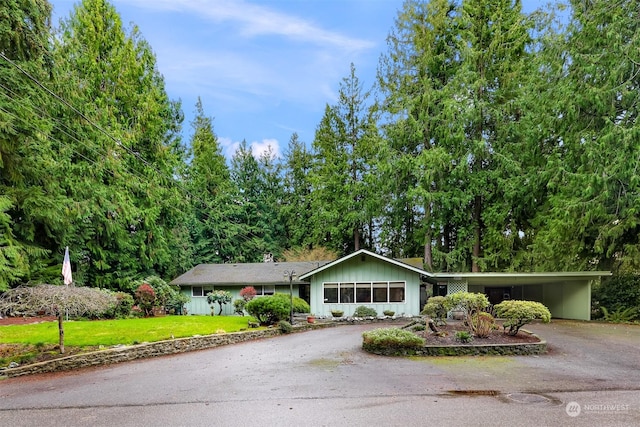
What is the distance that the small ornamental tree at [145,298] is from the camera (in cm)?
1744

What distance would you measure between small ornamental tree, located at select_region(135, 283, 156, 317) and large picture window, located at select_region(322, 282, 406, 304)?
8182 mm

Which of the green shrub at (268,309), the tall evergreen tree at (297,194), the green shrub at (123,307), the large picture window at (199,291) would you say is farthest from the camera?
the tall evergreen tree at (297,194)

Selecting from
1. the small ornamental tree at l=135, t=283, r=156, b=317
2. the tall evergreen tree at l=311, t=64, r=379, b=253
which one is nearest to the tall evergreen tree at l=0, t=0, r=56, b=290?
the small ornamental tree at l=135, t=283, r=156, b=317

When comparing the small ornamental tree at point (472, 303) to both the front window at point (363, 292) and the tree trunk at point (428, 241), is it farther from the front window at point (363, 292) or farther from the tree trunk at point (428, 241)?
the tree trunk at point (428, 241)

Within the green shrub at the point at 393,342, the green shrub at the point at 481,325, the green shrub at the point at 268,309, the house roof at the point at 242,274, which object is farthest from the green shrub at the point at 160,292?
the green shrub at the point at 481,325

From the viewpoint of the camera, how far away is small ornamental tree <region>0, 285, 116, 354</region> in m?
9.23

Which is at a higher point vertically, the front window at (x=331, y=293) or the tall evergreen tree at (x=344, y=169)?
the tall evergreen tree at (x=344, y=169)

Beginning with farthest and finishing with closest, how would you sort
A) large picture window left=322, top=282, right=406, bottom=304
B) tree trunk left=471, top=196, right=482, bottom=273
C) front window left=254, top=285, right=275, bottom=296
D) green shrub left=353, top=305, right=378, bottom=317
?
tree trunk left=471, top=196, right=482, bottom=273 → front window left=254, top=285, right=275, bottom=296 → large picture window left=322, top=282, right=406, bottom=304 → green shrub left=353, top=305, right=378, bottom=317

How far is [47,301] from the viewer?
9.36 m

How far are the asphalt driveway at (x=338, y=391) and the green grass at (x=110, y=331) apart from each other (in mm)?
1856

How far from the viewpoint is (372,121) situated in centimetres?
3083

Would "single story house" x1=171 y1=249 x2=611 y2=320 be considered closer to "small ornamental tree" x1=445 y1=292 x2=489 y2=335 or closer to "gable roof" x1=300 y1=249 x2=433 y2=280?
"gable roof" x1=300 y1=249 x2=433 y2=280

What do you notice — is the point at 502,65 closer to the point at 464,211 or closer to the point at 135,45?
the point at 464,211

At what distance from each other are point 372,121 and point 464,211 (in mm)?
10347
